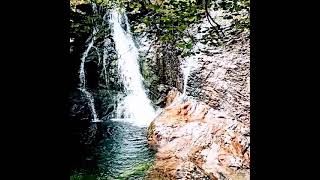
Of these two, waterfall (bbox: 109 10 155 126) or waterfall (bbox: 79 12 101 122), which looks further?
waterfall (bbox: 109 10 155 126)

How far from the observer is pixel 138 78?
1195cm

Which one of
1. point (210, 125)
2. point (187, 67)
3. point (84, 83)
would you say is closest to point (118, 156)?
point (210, 125)

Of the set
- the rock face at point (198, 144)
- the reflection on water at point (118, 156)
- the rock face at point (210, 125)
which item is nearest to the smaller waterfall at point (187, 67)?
the rock face at point (210, 125)

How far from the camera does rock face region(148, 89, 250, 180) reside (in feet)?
20.9

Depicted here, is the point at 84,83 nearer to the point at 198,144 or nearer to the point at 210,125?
the point at 210,125

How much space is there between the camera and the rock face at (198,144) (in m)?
6.38

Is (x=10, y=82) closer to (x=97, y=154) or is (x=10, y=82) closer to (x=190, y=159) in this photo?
(x=190, y=159)

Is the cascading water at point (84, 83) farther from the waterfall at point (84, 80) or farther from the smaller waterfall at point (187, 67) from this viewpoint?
the smaller waterfall at point (187, 67)

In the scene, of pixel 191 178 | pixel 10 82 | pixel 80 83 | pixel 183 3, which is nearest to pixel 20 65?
pixel 10 82

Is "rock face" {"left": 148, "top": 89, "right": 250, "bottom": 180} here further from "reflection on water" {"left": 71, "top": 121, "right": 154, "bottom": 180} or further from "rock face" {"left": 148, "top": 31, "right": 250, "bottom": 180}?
"reflection on water" {"left": 71, "top": 121, "right": 154, "bottom": 180}

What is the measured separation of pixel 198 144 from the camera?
7469 millimetres

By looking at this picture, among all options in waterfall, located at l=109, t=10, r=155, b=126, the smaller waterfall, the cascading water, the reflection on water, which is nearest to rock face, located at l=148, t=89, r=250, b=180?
the reflection on water

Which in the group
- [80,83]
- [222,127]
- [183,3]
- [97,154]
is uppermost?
[183,3]
